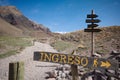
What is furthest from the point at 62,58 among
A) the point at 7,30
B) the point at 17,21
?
the point at 17,21

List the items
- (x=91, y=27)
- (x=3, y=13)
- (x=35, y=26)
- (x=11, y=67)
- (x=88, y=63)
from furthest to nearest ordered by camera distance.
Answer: (x=35, y=26)
(x=3, y=13)
(x=91, y=27)
(x=88, y=63)
(x=11, y=67)

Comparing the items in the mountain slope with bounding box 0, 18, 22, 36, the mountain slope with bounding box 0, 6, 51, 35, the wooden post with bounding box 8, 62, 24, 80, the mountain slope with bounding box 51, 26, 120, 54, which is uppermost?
the mountain slope with bounding box 0, 6, 51, 35

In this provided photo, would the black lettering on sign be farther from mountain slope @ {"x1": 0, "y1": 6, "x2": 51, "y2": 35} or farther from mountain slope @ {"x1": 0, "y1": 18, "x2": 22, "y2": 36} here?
mountain slope @ {"x1": 0, "y1": 6, "x2": 51, "y2": 35}

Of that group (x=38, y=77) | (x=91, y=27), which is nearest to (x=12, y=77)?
(x=91, y=27)

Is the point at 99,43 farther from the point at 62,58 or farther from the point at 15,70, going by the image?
the point at 15,70

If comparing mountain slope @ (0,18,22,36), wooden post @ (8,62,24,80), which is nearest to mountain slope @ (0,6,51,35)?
mountain slope @ (0,18,22,36)

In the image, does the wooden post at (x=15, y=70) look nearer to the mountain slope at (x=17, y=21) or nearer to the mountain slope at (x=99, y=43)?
the mountain slope at (x=99, y=43)

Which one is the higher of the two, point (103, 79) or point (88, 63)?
point (88, 63)

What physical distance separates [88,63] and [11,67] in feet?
6.85

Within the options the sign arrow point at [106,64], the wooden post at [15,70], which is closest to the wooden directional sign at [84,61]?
the sign arrow point at [106,64]

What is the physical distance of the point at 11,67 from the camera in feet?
13.1

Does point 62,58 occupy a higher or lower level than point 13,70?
higher

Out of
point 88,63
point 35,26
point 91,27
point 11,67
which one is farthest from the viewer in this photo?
point 35,26

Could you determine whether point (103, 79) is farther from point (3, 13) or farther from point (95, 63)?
point (3, 13)
